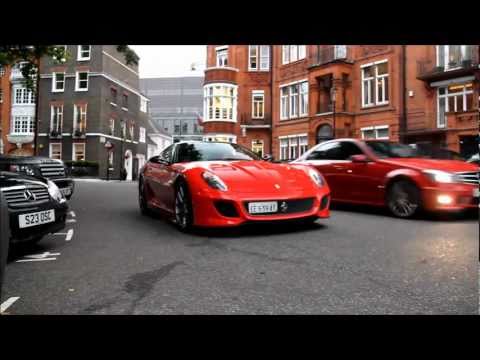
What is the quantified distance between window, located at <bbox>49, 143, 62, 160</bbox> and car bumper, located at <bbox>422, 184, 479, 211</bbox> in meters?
7.28

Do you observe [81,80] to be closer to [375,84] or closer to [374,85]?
[375,84]

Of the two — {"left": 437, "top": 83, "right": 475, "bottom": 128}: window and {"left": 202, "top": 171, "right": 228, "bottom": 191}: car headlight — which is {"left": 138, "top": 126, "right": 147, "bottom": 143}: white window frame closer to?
{"left": 202, "top": 171, "right": 228, "bottom": 191}: car headlight

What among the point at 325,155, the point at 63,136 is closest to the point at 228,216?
the point at 325,155

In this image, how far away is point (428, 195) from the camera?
19.1 feet

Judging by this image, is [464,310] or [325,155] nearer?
[464,310]

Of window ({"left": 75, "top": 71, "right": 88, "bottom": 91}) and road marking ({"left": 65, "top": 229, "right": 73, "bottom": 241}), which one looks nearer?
road marking ({"left": 65, "top": 229, "right": 73, "bottom": 241})

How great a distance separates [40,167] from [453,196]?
7340 mm

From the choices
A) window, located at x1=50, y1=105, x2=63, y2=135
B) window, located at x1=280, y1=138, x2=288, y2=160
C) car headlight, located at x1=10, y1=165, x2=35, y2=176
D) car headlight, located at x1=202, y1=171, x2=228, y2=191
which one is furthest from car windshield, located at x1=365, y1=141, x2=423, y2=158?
window, located at x1=280, y1=138, x2=288, y2=160

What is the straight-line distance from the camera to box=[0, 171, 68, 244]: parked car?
358 cm

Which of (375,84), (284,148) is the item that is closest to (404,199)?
(375,84)

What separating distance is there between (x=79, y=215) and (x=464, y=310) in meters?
6.10

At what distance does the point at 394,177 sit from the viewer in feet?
20.7

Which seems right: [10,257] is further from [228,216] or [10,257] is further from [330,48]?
[330,48]

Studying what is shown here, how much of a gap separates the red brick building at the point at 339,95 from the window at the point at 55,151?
8648 mm
